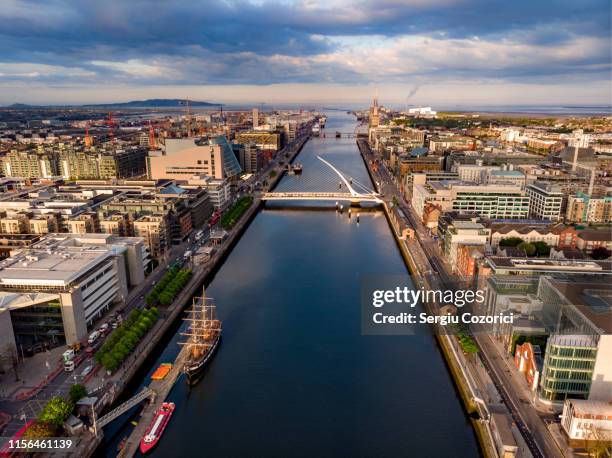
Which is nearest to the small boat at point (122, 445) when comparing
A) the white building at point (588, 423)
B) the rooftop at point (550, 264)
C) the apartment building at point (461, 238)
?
the white building at point (588, 423)

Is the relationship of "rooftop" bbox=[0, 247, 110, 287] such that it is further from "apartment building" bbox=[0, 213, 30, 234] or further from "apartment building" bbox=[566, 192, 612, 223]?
"apartment building" bbox=[566, 192, 612, 223]

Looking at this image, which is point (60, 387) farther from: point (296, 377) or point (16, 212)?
point (16, 212)

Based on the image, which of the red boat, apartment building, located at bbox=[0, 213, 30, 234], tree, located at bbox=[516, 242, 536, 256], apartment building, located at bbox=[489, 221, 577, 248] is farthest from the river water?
apartment building, located at bbox=[0, 213, 30, 234]

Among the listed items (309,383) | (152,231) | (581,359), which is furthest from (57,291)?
(581,359)

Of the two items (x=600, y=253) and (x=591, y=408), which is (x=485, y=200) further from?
(x=591, y=408)

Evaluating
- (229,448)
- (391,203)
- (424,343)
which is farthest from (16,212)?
(391,203)
